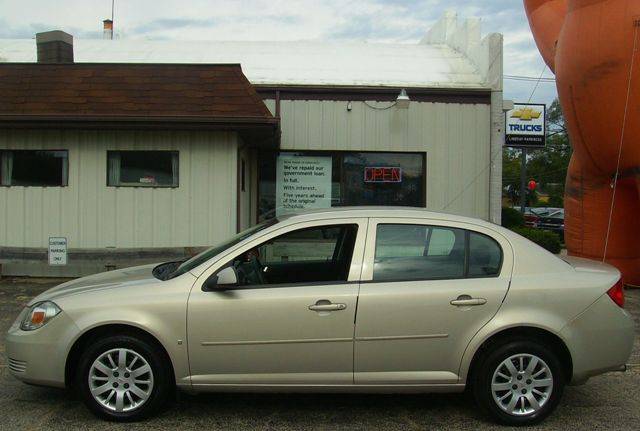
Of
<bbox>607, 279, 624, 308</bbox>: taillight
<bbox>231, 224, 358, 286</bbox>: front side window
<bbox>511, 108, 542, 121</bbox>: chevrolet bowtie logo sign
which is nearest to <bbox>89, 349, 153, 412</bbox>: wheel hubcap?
<bbox>231, 224, 358, 286</bbox>: front side window

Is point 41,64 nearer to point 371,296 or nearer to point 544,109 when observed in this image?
point 371,296

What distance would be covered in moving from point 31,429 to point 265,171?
8.20 meters

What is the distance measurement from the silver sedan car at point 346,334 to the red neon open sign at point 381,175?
7.44 m

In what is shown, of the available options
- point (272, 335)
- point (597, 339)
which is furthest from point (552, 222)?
point (272, 335)

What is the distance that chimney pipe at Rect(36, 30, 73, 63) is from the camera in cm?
1136

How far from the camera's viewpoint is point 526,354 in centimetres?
418

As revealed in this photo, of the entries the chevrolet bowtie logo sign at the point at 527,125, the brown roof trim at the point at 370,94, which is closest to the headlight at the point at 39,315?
the brown roof trim at the point at 370,94

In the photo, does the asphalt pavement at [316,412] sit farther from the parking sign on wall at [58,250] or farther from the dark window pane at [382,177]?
the dark window pane at [382,177]

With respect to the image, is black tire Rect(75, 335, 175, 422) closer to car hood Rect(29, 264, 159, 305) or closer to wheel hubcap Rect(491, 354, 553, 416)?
car hood Rect(29, 264, 159, 305)

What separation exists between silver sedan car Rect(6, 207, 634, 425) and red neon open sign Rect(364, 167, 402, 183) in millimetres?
7442

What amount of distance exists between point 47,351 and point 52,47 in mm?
8887

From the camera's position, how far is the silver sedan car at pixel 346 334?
4.12 m

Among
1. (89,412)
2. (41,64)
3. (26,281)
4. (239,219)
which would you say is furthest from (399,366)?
(41,64)

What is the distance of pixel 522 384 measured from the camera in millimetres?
4199
